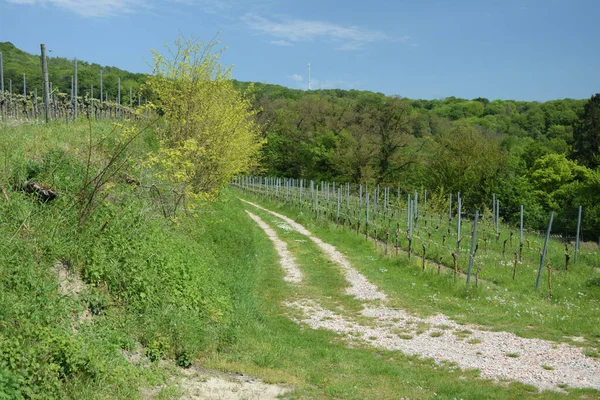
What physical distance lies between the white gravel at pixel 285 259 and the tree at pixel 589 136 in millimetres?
38568

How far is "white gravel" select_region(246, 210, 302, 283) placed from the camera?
17.8m

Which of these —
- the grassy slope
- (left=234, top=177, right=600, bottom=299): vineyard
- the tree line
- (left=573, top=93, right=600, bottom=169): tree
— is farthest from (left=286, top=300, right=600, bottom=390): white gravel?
(left=573, top=93, right=600, bottom=169): tree

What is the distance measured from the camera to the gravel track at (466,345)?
29.4ft

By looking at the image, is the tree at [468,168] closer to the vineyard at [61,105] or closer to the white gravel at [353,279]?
the white gravel at [353,279]

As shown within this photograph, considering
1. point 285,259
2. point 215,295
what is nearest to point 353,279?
point 285,259

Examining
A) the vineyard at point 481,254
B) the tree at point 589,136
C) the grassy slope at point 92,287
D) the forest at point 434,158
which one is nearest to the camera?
the grassy slope at point 92,287

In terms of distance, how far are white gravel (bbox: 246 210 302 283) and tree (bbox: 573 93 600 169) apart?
127 ft

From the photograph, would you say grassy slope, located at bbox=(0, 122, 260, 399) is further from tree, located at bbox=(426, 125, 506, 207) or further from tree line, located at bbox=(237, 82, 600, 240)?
tree, located at bbox=(426, 125, 506, 207)

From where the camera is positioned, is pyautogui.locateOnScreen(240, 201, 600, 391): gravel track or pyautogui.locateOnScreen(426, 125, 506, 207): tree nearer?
pyautogui.locateOnScreen(240, 201, 600, 391): gravel track

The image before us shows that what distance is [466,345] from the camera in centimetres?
1076

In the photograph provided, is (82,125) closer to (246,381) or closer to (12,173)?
(12,173)

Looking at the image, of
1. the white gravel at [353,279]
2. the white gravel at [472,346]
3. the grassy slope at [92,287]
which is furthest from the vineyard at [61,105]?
the white gravel at [472,346]

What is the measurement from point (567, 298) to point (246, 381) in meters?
10.5

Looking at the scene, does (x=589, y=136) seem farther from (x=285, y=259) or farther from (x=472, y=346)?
(x=472, y=346)
